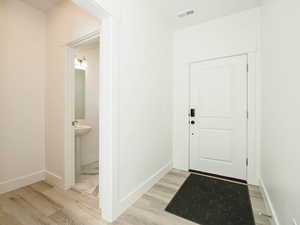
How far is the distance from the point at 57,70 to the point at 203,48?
8.28ft

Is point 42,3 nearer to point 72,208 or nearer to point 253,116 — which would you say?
point 72,208

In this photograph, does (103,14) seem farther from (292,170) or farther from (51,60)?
(292,170)

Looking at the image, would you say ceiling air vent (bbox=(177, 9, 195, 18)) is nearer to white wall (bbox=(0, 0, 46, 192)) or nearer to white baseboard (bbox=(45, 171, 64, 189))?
white wall (bbox=(0, 0, 46, 192))

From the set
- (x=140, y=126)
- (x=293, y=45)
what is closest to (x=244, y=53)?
(x=293, y=45)

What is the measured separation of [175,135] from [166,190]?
1093 millimetres

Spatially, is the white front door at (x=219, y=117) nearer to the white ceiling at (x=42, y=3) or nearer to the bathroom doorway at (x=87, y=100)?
the bathroom doorway at (x=87, y=100)

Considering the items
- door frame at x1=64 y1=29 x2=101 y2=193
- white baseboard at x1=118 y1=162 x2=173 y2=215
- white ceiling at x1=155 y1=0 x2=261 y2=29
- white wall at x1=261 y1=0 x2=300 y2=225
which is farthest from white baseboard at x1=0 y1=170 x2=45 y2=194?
white ceiling at x1=155 y1=0 x2=261 y2=29

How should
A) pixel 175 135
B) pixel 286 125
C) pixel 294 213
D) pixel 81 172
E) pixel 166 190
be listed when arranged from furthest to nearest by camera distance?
pixel 175 135 → pixel 81 172 → pixel 166 190 → pixel 286 125 → pixel 294 213

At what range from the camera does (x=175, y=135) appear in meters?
2.79

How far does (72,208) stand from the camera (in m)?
1.60

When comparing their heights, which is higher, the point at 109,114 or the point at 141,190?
the point at 109,114

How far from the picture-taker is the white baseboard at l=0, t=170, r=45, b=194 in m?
1.89

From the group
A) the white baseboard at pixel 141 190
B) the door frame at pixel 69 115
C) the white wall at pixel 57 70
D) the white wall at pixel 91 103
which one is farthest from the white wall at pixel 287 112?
the white wall at pixel 91 103

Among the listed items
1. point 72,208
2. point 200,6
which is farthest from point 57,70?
point 200,6
